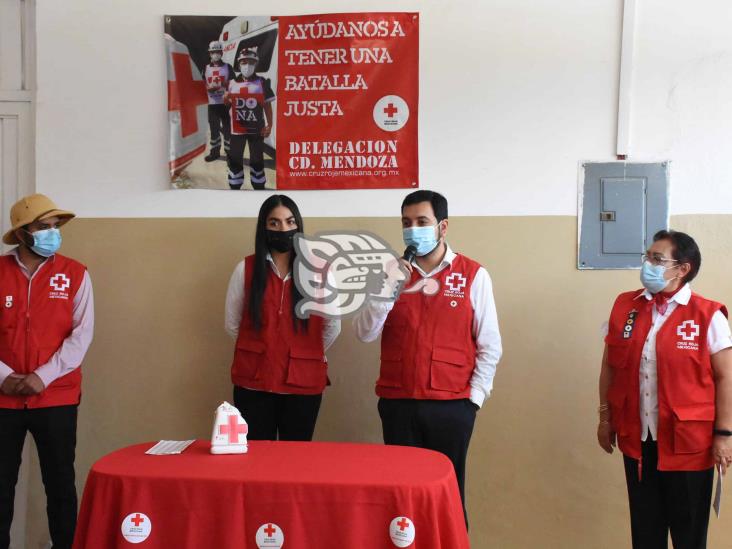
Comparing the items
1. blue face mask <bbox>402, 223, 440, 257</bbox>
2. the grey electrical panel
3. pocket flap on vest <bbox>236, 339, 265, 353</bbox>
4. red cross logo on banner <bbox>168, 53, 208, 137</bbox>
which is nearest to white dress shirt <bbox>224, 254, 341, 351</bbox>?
pocket flap on vest <bbox>236, 339, 265, 353</bbox>

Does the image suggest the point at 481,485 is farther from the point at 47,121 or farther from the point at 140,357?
the point at 47,121

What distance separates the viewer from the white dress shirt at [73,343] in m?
2.77

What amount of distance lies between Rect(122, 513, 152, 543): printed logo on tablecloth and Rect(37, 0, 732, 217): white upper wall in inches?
64.8

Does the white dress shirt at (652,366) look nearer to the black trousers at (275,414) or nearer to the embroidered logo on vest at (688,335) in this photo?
the embroidered logo on vest at (688,335)

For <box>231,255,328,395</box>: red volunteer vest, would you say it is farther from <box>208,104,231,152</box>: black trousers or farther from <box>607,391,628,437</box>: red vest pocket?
<box>607,391,628,437</box>: red vest pocket

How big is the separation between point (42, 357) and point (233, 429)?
3.52 feet

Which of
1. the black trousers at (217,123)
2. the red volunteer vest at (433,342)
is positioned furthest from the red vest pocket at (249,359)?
the black trousers at (217,123)

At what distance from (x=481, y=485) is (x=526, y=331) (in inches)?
29.1

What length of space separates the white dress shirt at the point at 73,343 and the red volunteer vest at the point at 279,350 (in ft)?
2.08

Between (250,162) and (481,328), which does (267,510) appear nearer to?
(481,328)

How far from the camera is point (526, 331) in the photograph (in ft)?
10.5

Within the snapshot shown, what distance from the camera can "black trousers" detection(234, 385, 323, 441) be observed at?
2830 millimetres

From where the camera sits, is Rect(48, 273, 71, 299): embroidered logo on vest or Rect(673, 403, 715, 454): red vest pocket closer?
Rect(673, 403, 715, 454): red vest pocket

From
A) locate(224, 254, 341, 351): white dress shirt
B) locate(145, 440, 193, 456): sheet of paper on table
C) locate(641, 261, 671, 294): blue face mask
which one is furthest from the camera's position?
locate(224, 254, 341, 351): white dress shirt
